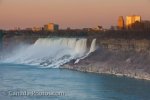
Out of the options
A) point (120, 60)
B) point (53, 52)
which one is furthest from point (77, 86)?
point (53, 52)

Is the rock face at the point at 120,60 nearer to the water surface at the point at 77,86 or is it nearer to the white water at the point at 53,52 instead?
the water surface at the point at 77,86

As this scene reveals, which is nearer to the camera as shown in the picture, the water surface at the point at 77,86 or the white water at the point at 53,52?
the water surface at the point at 77,86

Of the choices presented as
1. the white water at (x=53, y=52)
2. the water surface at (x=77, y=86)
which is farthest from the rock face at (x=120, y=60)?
the white water at (x=53, y=52)

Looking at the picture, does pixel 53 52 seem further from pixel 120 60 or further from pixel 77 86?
pixel 77 86

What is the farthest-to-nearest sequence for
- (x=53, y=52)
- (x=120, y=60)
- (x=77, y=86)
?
1. (x=53, y=52)
2. (x=120, y=60)
3. (x=77, y=86)

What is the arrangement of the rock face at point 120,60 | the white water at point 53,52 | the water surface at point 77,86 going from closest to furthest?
1. the water surface at point 77,86
2. the rock face at point 120,60
3. the white water at point 53,52

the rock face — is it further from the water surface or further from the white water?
the white water

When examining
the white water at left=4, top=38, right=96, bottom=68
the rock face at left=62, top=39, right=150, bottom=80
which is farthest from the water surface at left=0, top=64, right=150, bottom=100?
the white water at left=4, top=38, right=96, bottom=68
